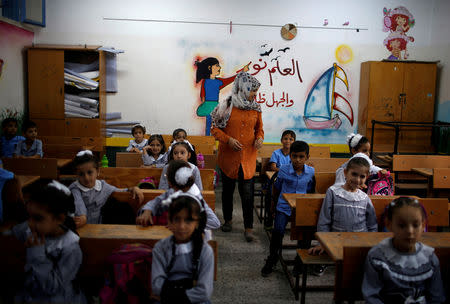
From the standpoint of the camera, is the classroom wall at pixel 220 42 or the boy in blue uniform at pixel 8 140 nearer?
the boy in blue uniform at pixel 8 140

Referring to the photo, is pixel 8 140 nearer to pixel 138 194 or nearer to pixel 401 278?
pixel 138 194

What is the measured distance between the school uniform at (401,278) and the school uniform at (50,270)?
136 centimetres

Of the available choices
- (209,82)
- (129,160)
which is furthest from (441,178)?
(209,82)

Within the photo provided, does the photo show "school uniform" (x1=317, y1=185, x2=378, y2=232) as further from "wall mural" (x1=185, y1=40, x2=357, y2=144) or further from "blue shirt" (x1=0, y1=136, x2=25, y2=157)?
"wall mural" (x1=185, y1=40, x2=357, y2=144)

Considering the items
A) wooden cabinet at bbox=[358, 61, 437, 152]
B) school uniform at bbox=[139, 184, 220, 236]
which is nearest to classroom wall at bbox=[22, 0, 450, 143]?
wooden cabinet at bbox=[358, 61, 437, 152]

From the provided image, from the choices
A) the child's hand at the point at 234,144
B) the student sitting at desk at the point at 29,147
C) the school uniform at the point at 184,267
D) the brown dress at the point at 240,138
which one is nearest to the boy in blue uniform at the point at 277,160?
the brown dress at the point at 240,138

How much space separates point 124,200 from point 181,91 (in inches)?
169

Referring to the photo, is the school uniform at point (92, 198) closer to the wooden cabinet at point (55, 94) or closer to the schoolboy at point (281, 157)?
the schoolboy at point (281, 157)

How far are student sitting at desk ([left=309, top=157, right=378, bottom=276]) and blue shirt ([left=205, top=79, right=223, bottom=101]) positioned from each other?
4223mm

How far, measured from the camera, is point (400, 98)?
626 centimetres

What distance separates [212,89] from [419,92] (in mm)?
3556

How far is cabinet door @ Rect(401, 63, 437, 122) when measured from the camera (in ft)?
20.4

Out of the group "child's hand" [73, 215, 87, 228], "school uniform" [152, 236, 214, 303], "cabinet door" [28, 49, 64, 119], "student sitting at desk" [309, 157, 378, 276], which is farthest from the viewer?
"cabinet door" [28, 49, 64, 119]

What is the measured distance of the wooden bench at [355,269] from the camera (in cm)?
174
